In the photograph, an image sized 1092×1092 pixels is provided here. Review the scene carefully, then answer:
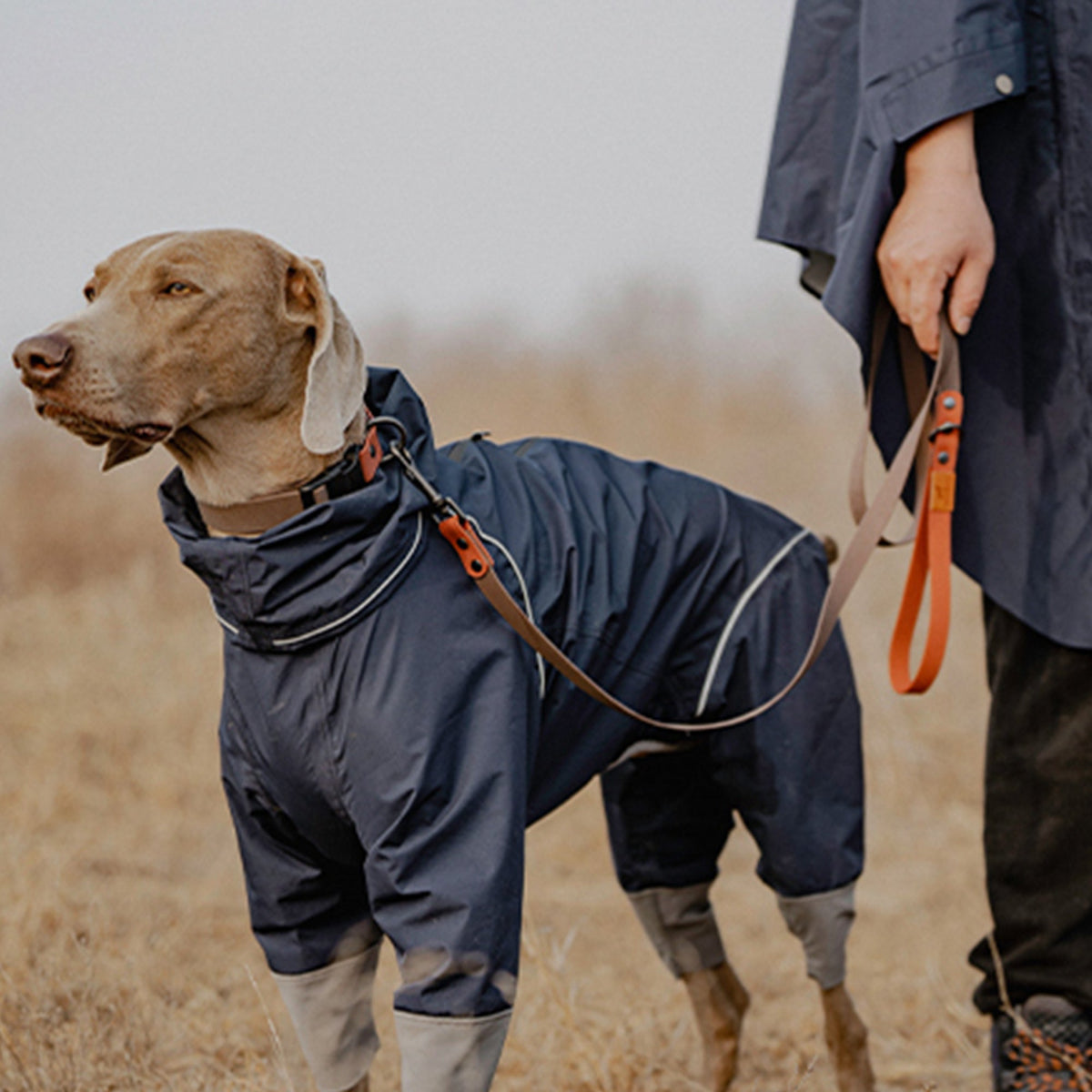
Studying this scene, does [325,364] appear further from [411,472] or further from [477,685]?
[477,685]

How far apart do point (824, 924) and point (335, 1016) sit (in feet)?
3.32

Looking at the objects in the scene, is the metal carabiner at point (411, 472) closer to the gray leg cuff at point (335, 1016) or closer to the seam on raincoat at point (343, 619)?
the seam on raincoat at point (343, 619)

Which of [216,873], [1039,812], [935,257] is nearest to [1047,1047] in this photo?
[1039,812]

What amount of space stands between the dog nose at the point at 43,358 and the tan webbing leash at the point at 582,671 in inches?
19.2

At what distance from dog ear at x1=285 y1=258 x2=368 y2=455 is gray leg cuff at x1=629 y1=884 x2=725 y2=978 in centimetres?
140

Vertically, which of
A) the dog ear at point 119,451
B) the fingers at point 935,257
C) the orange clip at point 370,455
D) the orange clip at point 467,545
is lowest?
the orange clip at point 467,545

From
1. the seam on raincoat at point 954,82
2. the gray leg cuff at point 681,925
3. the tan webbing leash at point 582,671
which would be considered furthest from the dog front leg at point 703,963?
the seam on raincoat at point 954,82

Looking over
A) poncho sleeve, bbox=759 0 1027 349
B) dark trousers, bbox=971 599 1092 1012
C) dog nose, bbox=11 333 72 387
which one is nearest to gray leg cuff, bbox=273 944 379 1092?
dog nose, bbox=11 333 72 387

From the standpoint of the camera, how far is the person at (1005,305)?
2213mm

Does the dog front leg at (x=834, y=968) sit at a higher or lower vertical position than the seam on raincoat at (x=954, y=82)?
lower

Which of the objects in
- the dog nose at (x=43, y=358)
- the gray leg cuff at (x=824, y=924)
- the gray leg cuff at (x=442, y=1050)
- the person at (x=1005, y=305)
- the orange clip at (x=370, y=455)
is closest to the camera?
the gray leg cuff at (x=442, y=1050)

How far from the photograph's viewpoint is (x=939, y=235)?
85.6 inches

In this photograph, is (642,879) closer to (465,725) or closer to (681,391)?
(465,725)

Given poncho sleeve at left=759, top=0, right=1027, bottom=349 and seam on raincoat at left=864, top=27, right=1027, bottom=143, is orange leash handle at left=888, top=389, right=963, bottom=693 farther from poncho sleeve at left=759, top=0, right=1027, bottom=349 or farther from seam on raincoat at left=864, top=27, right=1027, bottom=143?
seam on raincoat at left=864, top=27, right=1027, bottom=143
